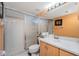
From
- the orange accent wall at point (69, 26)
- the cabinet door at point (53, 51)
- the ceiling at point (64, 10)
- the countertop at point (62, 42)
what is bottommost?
the cabinet door at point (53, 51)

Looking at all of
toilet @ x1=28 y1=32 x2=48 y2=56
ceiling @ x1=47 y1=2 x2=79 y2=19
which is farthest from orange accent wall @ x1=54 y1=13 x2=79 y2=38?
toilet @ x1=28 y1=32 x2=48 y2=56

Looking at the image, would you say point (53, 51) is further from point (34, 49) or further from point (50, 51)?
point (34, 49)

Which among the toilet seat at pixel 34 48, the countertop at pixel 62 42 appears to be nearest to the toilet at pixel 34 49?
the toilet seat at pixel 34 48

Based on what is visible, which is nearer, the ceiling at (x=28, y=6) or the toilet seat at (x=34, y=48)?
the ceiling at (x=28, y=6)

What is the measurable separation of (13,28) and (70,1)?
30.7 inches

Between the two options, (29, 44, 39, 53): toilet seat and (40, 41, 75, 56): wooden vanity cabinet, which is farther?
(29, 44, 39, 53): toilet seat

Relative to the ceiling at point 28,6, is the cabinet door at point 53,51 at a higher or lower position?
lower

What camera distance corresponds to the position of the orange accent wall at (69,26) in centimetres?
98

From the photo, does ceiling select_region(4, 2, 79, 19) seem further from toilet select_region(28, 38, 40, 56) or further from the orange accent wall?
toilet select_region(28, 38, 40, 56)

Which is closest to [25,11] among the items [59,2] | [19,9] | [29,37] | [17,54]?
[19,9]

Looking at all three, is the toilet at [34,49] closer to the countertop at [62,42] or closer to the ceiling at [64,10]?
the countertop at [62,42]

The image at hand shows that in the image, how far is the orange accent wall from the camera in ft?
3.23

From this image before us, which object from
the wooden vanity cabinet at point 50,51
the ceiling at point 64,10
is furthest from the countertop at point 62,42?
the ceiling at point 64,10

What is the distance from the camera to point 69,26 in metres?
1.02
